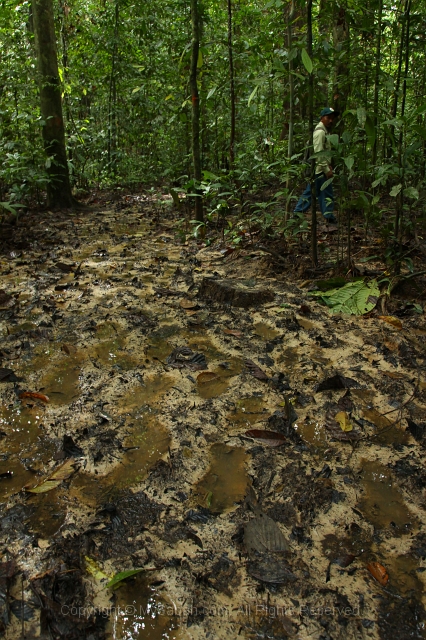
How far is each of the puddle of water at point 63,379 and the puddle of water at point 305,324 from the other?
5.01 feet

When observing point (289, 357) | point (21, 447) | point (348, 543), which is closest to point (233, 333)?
point (289, 357)

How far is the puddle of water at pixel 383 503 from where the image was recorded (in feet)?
5.57

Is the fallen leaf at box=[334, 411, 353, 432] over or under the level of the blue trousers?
under

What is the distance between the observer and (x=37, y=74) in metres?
7.32

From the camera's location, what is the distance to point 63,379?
2.66 metres

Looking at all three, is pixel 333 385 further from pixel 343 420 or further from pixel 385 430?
pixel 385 430

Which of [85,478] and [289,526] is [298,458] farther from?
[85,478]

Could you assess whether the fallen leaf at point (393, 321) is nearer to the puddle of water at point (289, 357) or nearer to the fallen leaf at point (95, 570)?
the puddle of water at point (289, 357)

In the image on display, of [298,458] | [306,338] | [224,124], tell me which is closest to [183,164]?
[224,124]

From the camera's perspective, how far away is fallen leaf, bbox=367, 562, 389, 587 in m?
1.47

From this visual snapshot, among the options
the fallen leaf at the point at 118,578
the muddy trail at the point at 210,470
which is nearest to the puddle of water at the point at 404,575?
the muddy trail at the point at 210,470

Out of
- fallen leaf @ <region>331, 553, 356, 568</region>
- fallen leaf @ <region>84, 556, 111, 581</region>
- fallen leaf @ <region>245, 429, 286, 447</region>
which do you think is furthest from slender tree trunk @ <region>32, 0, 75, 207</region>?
fallen leaf @ <region>331, 553, 356, 568</region>

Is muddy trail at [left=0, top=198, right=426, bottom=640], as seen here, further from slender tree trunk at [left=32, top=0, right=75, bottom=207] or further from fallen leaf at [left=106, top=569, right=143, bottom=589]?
slender tree trunk at [left=32, top=0, right=75, bottom=207]

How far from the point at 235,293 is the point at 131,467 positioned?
6.54 feet
